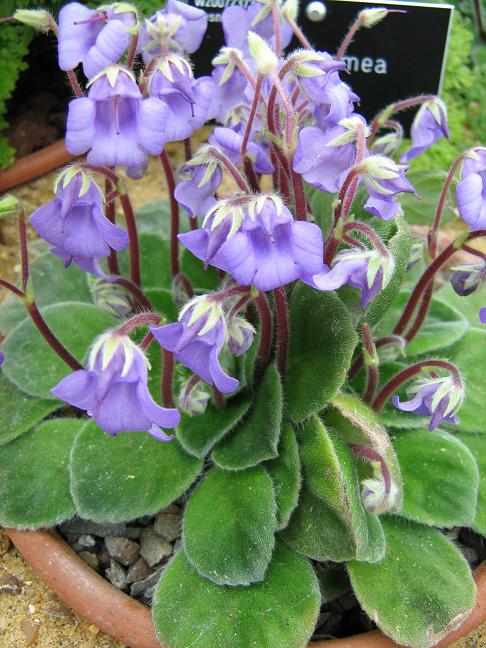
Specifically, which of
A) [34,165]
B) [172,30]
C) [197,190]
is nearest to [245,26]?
[172,30]

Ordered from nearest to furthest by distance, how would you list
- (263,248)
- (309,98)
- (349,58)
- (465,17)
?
(263,248) < (309,98) < (349,58) < (465,17)

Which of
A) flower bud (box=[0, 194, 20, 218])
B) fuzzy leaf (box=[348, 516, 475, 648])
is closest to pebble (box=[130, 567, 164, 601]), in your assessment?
fuzzy leaf (box=[348, 516, 475, 648])

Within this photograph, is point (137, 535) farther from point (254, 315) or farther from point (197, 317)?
point (197, 317)

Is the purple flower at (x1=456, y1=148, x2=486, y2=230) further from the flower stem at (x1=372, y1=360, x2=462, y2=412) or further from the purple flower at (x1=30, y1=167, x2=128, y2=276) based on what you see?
the purple flower at (x1=30, y1=167, x2=128, y2=276)

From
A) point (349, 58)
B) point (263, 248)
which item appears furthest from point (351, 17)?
point (263, 248)

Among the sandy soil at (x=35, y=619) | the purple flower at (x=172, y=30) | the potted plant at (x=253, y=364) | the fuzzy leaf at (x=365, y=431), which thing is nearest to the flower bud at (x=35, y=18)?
the potted plant at (x=253, y=364)

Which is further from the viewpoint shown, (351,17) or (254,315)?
(351,17)

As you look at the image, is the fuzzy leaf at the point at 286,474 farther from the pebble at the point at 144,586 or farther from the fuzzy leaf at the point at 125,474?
the pebble at the point at 144,586

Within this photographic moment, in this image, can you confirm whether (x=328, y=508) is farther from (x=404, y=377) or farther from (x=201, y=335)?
(x=201, y=335)
